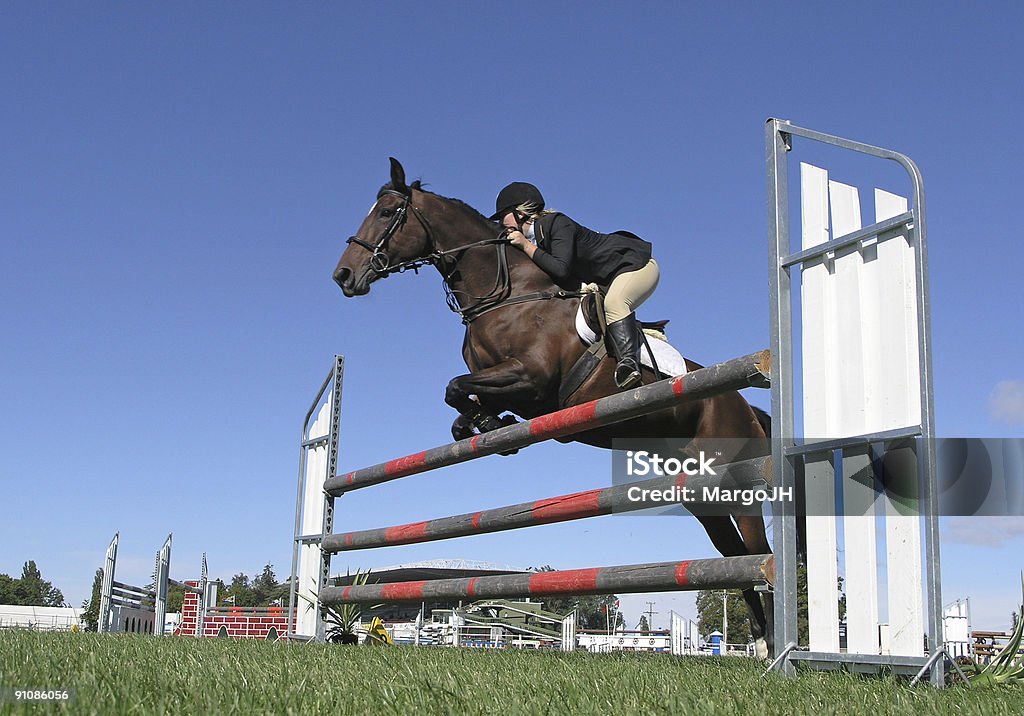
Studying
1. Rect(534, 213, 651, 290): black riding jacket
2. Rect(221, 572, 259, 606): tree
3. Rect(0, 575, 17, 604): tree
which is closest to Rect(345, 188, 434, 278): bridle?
Rect(534, 213, 651, 290): black riding jacket

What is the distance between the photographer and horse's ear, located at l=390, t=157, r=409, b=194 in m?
5.24

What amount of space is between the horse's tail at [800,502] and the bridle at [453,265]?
1.16 meters

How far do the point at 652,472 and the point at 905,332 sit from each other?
1.85m

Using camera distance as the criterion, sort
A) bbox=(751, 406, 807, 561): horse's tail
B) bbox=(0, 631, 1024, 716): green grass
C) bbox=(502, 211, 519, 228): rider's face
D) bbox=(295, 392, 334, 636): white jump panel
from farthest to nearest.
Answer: bbox=(295, 392, 334, 636): white jump panel
bbox=(502, 211, 519, 228): rider's face
bbox=(751, 406, 807, 561): horse's tail
bbox=(0, 631, 1024, 716): green grass

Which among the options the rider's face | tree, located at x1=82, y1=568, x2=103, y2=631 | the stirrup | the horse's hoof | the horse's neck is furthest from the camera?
tree, located at x1=82, y1=568, x2=103, y2=631

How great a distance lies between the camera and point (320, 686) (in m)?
2.16

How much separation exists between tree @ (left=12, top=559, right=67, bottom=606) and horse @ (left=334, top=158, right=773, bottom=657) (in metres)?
86.0

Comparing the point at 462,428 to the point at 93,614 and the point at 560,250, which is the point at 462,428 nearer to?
the point at 560,250

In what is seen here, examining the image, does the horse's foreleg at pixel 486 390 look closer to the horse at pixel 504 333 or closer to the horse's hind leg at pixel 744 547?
the horse at pixel 504 333

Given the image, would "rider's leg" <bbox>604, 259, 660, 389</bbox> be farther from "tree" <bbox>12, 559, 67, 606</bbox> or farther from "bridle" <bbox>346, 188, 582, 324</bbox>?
"tree" <bbox>12, 559, 67, 606</bbox>

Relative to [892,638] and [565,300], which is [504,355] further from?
[892,638]

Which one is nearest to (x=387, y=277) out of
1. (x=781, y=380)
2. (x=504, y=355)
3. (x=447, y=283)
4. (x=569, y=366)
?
(x=447, y=283)

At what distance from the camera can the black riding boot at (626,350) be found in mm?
4465

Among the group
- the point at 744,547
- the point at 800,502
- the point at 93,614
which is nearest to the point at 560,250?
the point at 744,547
